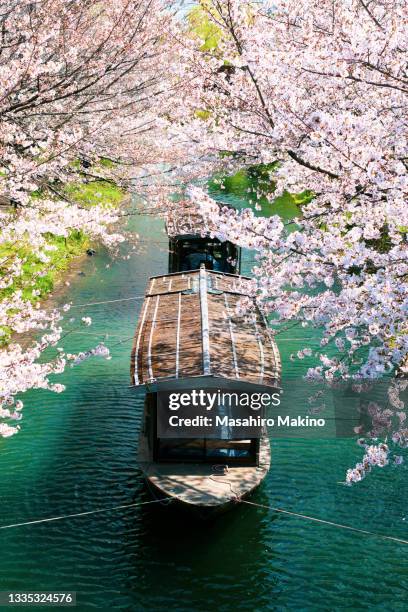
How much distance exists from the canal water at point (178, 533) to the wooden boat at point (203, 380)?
596mm

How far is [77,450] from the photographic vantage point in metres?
14.4

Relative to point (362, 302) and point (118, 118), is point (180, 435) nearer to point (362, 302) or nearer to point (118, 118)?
point (362, 302)

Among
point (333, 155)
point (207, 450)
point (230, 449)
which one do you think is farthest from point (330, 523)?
point (333, 155)

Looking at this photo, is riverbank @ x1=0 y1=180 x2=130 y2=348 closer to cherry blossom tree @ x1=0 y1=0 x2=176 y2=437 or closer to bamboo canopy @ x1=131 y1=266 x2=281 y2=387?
bamboo canopy @ x1=131 y1=266 x2=281 y2=387

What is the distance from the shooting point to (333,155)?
32.2ft

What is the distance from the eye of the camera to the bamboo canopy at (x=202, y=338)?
1252 centimetres

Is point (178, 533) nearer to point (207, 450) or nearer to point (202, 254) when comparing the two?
point (207, 450)

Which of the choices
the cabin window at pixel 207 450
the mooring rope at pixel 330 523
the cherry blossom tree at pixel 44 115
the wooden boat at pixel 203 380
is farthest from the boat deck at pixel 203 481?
the cherry blossom tree at pixel 44 115

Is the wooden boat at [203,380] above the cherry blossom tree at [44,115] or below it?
below

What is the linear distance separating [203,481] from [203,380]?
170 centimetres

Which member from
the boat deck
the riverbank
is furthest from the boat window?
the riverbank

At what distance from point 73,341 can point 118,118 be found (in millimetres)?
6171

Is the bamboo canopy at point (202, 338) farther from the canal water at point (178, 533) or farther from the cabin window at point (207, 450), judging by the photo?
the cabin window at point (207, 450)

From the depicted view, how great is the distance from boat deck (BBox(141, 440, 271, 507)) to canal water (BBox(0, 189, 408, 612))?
468 millimetres
